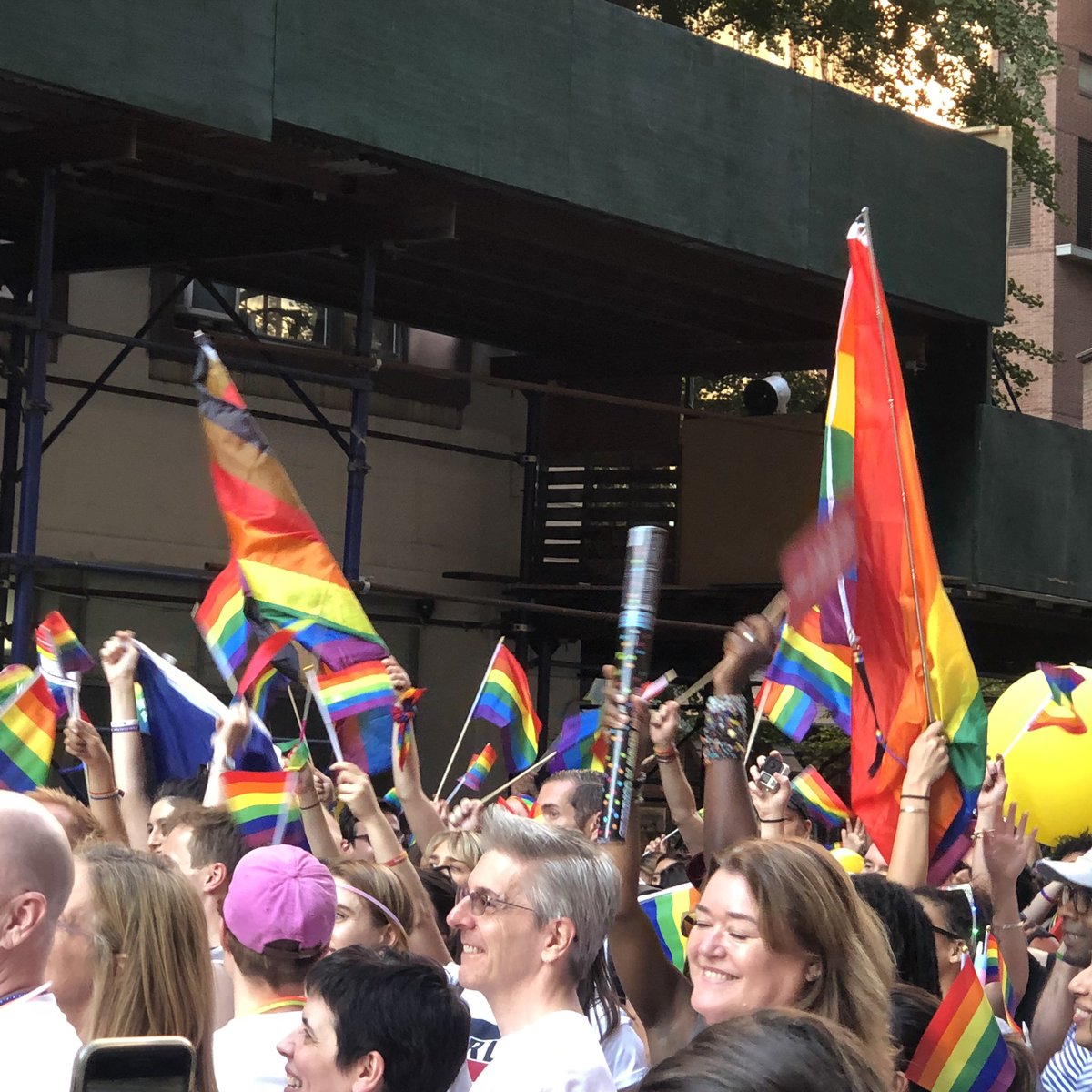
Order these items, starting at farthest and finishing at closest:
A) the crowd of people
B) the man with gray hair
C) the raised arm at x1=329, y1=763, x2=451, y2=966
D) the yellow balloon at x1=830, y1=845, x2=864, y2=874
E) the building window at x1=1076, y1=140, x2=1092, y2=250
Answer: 1. the building window at x1=1076, y1=140, x2=1092, y2=250
2. the yellow balloon at x1=830, y1=845, x2=864, y2=874
3. the raised arm at x1=329, y1=763, x2=451, y2=966
4. the man with gray hair
5. the crowd of people

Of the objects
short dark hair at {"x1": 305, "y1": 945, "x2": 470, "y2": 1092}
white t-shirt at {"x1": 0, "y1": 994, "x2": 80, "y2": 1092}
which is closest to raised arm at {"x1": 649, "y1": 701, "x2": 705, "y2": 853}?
short dark hair at {"x1": 305, "y1": 945, "x2": 470, "y2": 1092}

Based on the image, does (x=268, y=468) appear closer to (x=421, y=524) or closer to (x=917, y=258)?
(x=917, y=258)

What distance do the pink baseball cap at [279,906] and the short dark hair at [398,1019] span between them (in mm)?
445

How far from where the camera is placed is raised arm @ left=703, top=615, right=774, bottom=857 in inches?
199

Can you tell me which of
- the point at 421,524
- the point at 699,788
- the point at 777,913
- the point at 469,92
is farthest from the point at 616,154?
the point at 777,913

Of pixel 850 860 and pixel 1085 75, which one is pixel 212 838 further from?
pixel 1085 75

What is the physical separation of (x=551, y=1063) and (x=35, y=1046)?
3.40 feet

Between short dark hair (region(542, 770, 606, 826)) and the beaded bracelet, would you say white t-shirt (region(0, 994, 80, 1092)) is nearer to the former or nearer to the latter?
the beaded bracelet

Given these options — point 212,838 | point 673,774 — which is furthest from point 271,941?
point 673,774

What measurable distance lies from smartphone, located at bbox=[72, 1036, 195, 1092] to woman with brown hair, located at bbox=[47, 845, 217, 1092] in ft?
5.77

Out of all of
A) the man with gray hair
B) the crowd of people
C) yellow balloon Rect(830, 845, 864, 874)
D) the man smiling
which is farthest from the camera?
yellow balloon Rect(830, 845, 864, 874)

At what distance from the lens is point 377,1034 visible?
153 inches

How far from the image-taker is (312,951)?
453 cm

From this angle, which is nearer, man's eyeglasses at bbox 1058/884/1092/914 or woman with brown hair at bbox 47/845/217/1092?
woman with brown hair at bbox 47/845/217/1092
